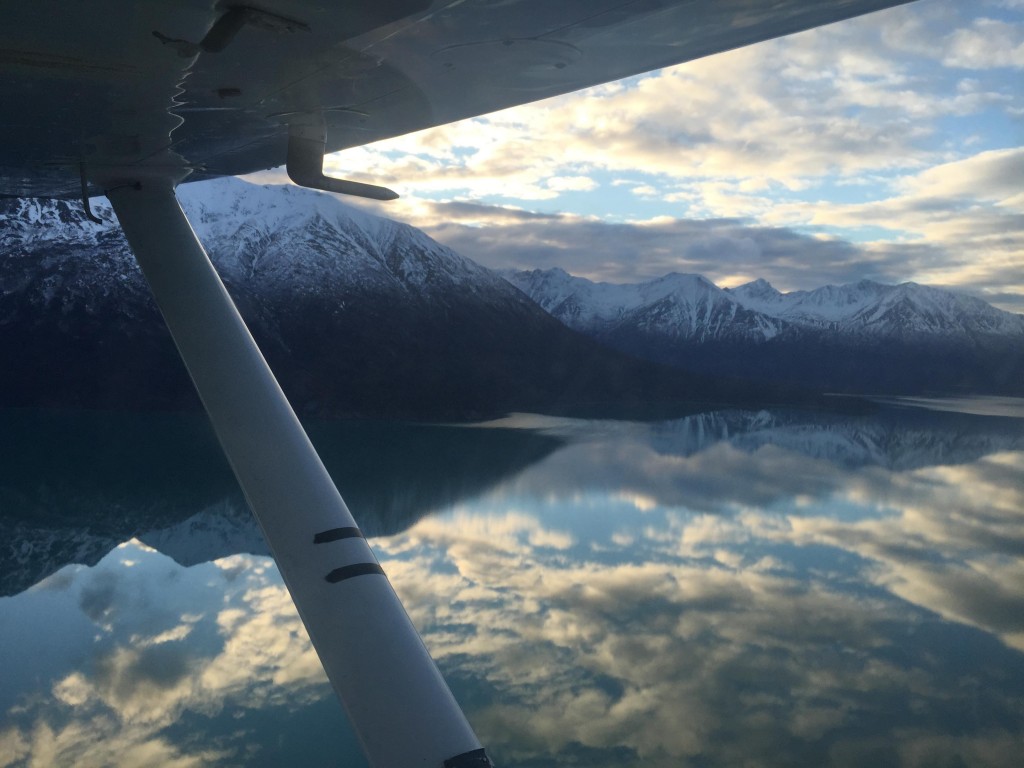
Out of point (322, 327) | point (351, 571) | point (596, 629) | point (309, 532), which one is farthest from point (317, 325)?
point (351, 571)

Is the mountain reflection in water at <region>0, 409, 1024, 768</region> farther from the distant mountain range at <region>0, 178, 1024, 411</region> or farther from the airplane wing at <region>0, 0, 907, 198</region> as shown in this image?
the distant mountain range at <region>0, 178, 1024, 411</region>

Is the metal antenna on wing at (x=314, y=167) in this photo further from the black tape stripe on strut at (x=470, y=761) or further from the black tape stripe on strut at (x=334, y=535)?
the black tape stripe on strut at (x=470, y=761)

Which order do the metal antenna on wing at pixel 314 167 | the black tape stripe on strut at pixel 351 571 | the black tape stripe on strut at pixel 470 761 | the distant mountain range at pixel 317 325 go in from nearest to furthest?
the black tape stripe on strut at pixel 470 761 < the black tape stripe on strut at pixel 351 571 < the metal antenna on wing at pixel 314 167 < the distant mountain range at pixel 317 325

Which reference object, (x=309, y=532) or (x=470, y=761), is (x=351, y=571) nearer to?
(x=309, y=532)

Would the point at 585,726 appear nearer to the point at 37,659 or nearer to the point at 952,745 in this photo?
the point at 952,745

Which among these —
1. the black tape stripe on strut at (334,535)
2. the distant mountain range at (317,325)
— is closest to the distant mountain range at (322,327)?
the distant mountain range at (317,325)

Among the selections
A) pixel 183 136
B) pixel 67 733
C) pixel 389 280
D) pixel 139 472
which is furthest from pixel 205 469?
pixel 389 280

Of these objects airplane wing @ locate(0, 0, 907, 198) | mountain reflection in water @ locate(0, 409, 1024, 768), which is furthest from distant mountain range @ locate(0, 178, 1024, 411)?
airplane wing @ locate(0, 0, 907, 198)
